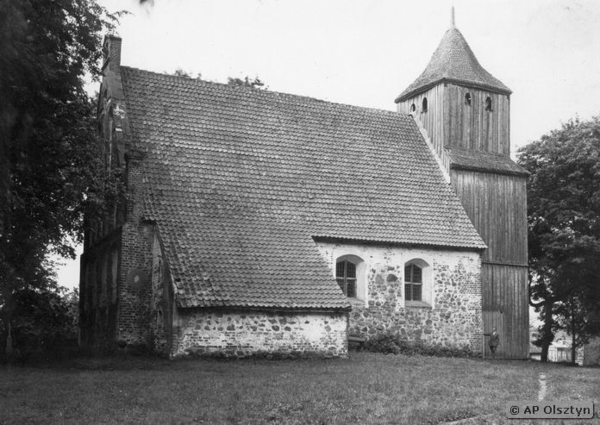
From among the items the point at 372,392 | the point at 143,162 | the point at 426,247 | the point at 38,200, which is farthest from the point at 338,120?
the point at 372,392

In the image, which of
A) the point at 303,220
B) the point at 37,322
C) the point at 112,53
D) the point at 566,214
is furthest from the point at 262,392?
the point at 566,214

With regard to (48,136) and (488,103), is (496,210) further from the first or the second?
(48,136)

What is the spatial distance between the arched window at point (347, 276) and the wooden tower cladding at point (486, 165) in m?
5.38

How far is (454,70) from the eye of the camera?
105 feet

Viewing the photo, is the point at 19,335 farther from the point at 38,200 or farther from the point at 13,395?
the point at 13,395

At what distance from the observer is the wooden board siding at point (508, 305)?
29375 mm

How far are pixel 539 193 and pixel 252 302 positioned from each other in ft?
63.0

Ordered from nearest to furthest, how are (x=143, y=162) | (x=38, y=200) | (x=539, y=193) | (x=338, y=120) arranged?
(x=38, y=200) < (x=143, y=162) < (x=338, y=120) < (x=539, y=193)

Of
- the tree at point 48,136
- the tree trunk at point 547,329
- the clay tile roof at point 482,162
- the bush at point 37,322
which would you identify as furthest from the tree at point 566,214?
the tree at point 48,136

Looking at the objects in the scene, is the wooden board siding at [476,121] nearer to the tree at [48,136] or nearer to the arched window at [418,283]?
the arched window at [418,283]

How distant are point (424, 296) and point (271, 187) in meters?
6.44

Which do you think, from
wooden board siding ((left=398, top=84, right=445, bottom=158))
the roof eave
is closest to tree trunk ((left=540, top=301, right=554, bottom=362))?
the roof eave

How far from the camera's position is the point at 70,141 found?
68.8 feet

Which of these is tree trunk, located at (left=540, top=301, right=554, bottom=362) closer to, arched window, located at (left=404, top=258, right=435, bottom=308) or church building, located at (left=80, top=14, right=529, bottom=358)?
church building, located at (left=80, top=14, right=529, bottom=358)
